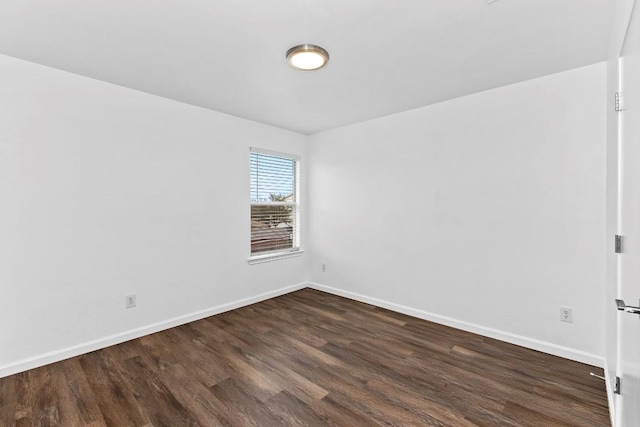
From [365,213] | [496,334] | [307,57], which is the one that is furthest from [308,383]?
[307,57]

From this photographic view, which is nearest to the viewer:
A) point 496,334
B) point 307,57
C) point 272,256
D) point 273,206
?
point 307,57

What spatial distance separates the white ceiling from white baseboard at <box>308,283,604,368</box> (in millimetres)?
2390

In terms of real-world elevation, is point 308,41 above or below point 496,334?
above

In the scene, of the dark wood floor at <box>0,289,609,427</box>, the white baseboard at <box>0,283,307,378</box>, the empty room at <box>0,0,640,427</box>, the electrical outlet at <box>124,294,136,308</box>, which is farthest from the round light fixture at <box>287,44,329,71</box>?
the white baseboard at <box>0,283,307,378</box>

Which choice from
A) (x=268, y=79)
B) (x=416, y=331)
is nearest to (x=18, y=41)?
(x=268, y=79)

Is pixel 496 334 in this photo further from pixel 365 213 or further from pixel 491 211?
pixel 365 213

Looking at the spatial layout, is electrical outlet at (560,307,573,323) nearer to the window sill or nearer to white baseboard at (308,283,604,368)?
white baseboard at (308,283,604,368)

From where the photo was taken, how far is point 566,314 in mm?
2463

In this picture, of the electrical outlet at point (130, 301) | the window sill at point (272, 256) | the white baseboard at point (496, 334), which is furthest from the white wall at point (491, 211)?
the electrical outlet at point (130, 301)

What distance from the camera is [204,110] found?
3.36m

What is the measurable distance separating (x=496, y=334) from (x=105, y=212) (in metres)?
3.94

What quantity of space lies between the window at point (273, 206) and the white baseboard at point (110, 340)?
0.66 metres

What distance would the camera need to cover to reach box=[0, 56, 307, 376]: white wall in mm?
2271

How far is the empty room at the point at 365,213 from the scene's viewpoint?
5.80 ft
